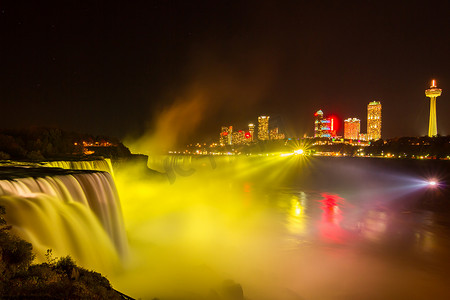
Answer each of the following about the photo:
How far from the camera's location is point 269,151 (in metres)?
119

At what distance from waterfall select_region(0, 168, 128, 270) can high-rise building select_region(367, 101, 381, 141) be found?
20143 centimetres

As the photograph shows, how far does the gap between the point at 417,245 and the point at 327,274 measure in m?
6.62

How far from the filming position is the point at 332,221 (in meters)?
18.2

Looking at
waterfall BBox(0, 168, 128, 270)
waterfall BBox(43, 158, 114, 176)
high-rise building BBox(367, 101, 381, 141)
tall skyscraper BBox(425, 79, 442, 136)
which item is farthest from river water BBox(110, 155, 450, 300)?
high-rise building BBox(367, 101, 381, 141)

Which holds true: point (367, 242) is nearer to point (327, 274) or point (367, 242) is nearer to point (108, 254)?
point (327, 274)

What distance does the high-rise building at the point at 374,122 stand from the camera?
187m

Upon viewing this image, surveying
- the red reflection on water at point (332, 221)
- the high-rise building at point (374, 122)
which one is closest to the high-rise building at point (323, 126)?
the high-rise building at point (374, 122)

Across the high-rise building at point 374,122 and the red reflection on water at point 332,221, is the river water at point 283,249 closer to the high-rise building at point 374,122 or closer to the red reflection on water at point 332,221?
the red reflection on water at point 332,221

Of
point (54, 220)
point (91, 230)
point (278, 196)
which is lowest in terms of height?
point (278, 196)

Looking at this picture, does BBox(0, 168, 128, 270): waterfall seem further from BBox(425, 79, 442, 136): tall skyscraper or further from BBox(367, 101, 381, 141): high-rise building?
BBox(367, 101, 381, 141): high-rise building

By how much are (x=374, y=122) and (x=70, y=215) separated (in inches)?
8230

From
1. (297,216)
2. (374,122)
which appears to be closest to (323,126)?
(374,122)

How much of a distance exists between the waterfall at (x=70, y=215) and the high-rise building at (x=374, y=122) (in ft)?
661

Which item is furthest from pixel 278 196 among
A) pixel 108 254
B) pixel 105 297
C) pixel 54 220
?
pixel 105 297
